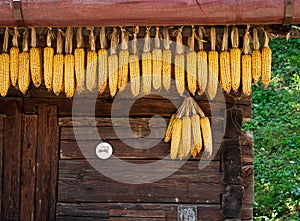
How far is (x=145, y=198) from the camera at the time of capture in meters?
4.79

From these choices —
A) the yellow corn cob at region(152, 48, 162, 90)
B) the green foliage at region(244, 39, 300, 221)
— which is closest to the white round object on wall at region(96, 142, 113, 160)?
the yellow corn cob at region(152, 48, 162, 90)

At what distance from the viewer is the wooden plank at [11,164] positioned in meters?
4.79

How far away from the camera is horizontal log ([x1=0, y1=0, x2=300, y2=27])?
3.56 meters

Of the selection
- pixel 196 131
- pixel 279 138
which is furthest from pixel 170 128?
pixel 279 138

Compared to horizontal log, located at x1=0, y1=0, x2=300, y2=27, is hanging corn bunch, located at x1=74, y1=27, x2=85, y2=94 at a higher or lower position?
lower

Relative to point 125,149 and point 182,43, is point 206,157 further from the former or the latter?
point 182,43

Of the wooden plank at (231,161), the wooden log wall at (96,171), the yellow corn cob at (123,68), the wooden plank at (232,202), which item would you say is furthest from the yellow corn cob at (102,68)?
the wooden plank at (232,202)

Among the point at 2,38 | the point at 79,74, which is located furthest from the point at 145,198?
the point at 2,38

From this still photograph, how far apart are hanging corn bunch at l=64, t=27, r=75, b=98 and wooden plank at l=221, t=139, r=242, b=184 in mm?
1491

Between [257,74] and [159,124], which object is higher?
[257,74]

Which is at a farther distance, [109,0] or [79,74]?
[79,74]

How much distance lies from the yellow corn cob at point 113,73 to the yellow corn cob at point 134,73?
0.11 meters

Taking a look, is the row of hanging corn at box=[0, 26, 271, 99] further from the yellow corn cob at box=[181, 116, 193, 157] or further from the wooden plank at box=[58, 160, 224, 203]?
the wooden plank at box=[58, 160, 224, 203]

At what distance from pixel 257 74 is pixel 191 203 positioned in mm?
1338
